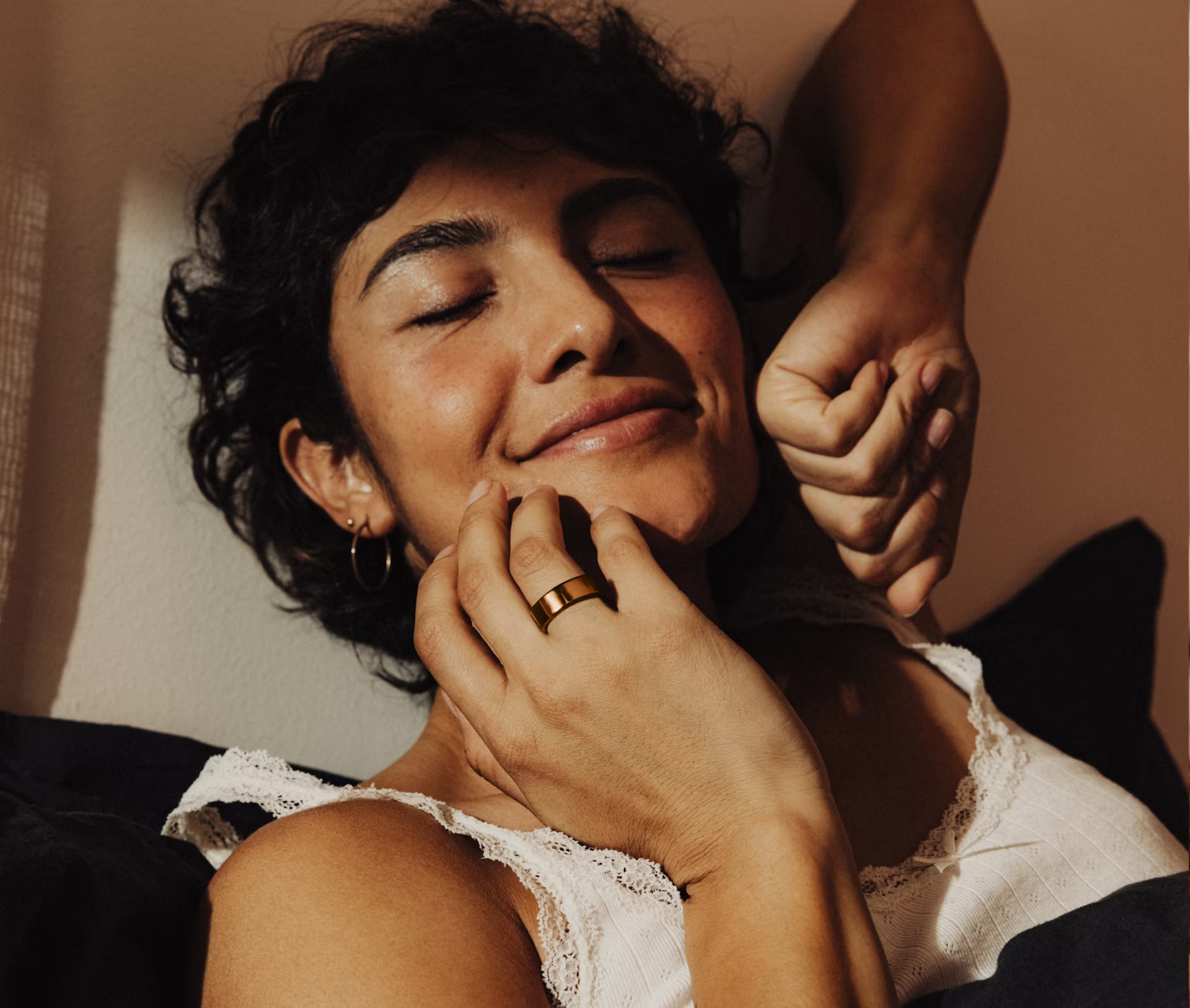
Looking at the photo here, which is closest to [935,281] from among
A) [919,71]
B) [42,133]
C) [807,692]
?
[919,71]

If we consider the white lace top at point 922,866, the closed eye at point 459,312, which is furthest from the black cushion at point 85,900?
the closed eye at point 459,312

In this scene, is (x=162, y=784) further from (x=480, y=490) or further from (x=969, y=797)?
(x=969, y=797)

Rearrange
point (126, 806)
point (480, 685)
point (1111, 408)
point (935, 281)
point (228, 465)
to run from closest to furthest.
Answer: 1. point (480, 685)
2. point (126, 806)
3. point (935, 281)
4. point (228, 465)
5. point (1111, 408)

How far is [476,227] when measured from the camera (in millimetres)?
1131

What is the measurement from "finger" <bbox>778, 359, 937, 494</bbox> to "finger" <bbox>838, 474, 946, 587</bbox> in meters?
0.07

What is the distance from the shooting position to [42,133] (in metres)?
1.40

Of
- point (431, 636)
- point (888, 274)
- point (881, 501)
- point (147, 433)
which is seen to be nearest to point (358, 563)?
point (147, 433)

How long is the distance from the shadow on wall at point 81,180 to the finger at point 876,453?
940 millimetres

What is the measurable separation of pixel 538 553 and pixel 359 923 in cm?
34

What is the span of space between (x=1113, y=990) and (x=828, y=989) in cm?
24

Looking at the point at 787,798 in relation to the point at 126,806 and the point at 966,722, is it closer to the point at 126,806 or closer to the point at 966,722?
the point at 966,722

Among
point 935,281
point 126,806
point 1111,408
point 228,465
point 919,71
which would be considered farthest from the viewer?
point 1111,408

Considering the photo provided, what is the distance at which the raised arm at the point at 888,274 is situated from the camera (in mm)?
1200

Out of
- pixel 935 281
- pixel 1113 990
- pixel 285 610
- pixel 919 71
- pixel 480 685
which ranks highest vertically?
pixel 919 71
